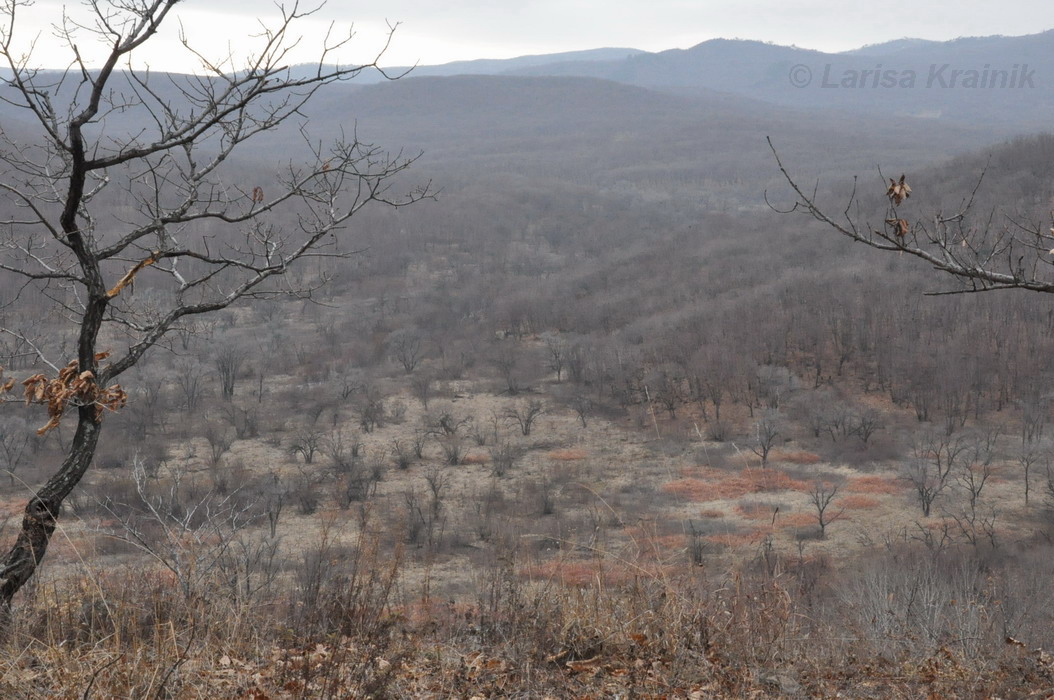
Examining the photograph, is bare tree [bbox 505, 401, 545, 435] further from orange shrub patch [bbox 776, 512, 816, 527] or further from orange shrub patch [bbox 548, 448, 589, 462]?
orange shrub patch [bbox 776, 512, 816, 527]

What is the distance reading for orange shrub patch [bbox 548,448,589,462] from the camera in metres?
24.8

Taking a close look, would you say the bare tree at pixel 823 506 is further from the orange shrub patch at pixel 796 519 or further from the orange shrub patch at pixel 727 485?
the orange shrub patch at pixel 727 485

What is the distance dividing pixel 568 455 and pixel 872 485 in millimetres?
8578

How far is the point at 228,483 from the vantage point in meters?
22.0

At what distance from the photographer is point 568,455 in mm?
25156

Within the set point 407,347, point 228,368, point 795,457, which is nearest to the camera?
point 795,457

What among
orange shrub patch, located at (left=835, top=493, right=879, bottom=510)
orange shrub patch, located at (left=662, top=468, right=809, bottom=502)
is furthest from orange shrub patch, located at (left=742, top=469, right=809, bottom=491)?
orange shrub patch, located at (left=835, top=493, right=879, bottom=510)

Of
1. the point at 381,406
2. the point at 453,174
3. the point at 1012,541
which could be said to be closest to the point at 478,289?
the point at 381,406

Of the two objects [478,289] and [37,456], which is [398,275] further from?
[37,456]

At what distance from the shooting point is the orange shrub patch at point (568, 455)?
81.4 ft

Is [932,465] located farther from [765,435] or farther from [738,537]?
[738,537]

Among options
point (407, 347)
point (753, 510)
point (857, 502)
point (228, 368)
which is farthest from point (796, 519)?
point (228, 368)

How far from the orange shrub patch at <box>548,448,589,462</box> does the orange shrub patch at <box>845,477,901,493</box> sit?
7.59m

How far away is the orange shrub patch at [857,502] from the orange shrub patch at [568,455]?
763 centimetres
